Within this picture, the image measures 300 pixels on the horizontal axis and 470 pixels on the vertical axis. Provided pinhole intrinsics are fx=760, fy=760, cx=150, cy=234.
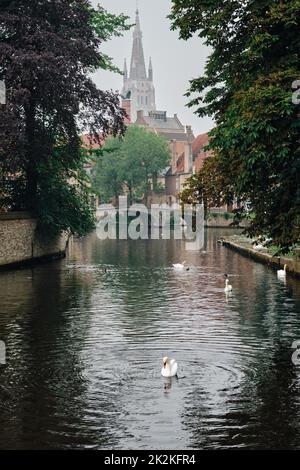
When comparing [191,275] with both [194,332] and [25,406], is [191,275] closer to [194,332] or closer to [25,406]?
[194,332]

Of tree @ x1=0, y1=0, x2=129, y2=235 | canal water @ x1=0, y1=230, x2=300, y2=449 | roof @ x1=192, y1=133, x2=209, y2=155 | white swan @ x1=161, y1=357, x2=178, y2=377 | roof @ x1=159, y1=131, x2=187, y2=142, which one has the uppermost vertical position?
roof @ x1=159, y1=131, x2=187, y2=142

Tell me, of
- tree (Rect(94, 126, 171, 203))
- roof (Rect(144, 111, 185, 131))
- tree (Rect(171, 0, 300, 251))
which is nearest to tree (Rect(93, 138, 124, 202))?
tree (Rect(94, 126, 171, 203))

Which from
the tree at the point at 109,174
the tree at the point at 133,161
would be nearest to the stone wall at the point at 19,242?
the tree at the point at 133,161

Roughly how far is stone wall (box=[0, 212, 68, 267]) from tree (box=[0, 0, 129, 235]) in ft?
3.48

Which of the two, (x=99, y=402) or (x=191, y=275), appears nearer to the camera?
(x=99, y=402)

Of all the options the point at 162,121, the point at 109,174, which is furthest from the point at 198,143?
the point at 162,121

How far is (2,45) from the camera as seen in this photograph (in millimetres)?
35406

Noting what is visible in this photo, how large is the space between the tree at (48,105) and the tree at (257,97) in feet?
38.4

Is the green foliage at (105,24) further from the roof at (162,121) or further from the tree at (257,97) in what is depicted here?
the roof at (162,121)

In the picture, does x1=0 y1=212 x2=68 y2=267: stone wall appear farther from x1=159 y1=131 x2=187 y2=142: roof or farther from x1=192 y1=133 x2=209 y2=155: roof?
x1=159 y1=131 x2=187 y2=142: roof

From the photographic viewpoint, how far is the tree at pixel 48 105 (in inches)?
1394

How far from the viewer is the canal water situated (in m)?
10.3

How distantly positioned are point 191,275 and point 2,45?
1382cm

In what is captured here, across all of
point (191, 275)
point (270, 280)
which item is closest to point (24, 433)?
point (270, 280)
